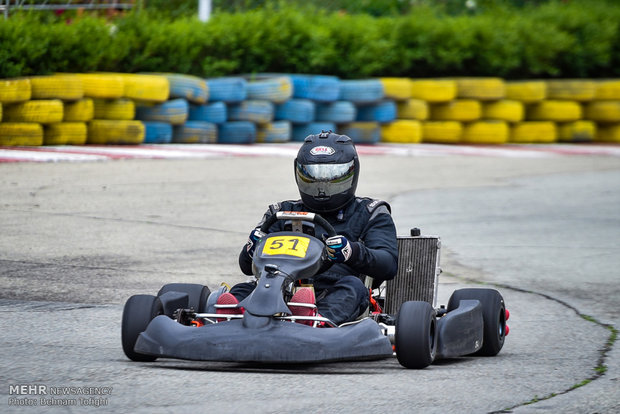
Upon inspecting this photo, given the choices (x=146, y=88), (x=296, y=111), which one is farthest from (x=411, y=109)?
(x=146, y=88)

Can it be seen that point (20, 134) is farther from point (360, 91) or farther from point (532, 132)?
point (532, 132)

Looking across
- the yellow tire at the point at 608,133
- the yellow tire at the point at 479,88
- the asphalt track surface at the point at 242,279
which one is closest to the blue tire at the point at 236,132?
the asphalt track surface at the point at 242,279

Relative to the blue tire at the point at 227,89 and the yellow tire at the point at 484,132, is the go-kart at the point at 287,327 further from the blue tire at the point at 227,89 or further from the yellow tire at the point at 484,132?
the yellow tire at the point at 484,132

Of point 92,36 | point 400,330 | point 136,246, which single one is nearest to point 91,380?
point 400,330

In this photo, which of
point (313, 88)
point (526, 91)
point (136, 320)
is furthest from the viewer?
point (526, 91)

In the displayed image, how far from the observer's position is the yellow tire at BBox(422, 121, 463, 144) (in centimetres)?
1697

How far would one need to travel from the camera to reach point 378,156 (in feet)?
48.0

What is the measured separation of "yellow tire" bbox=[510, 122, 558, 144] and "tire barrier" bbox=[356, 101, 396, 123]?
2416mm

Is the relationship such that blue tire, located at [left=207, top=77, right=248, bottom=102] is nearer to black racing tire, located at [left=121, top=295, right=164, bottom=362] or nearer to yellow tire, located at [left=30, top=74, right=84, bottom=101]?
yellow tire, located at [left=30, top=74, right=84, bottom=101]

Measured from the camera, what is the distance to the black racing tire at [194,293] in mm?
5113

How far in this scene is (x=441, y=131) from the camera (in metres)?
17.0

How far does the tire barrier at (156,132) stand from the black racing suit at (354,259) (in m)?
8.81

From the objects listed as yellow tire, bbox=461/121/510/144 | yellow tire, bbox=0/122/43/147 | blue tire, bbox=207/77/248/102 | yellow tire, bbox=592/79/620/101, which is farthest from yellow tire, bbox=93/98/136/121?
yellow tire, bbox=592/79/620/101

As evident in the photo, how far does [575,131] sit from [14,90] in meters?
9.52
